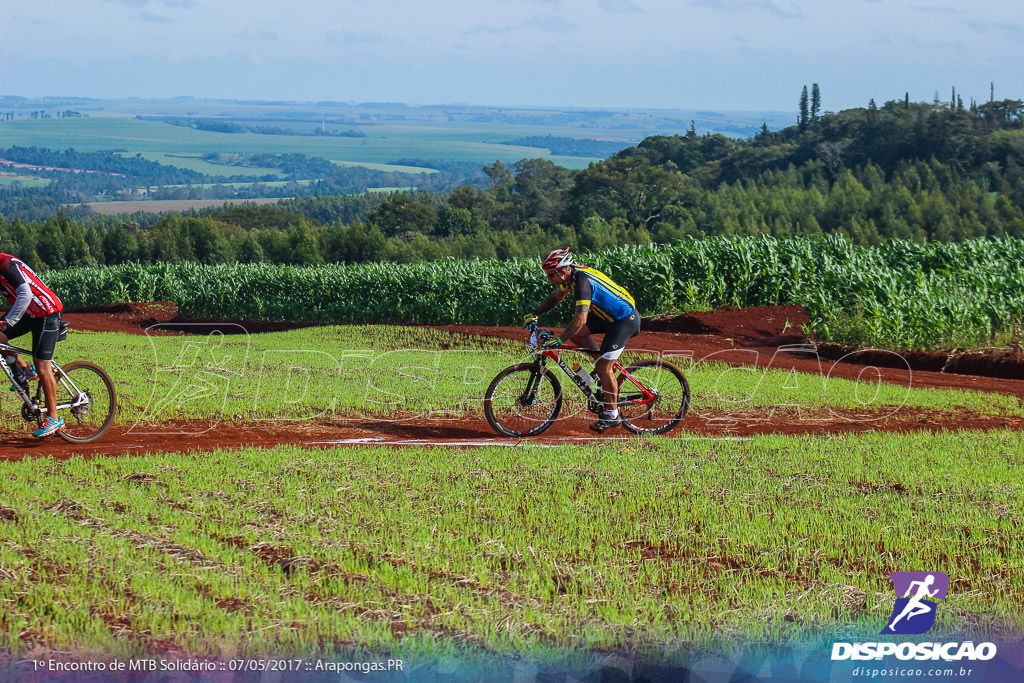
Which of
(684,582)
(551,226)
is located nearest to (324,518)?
(684,582)

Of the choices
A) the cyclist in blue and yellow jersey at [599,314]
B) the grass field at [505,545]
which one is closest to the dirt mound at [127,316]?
the cyclist in blue and yellow jersey at [599,314]

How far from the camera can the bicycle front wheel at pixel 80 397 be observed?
33.1 feet

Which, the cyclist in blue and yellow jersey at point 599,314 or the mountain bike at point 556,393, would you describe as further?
the mountain bike at point 556,393

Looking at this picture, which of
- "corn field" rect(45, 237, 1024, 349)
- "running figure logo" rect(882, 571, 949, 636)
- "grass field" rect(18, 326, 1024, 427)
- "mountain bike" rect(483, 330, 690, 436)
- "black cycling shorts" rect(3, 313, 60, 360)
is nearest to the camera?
"running figure logo" rect(882, 571, 949, 636)

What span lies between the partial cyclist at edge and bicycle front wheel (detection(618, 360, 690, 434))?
6.19 metres

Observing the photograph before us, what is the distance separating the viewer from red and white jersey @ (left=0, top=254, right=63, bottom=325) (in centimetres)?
916

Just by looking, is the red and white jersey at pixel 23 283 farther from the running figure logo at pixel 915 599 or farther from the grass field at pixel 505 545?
the running figure logo at pixel 915 599

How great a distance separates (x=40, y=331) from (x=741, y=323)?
17276mm

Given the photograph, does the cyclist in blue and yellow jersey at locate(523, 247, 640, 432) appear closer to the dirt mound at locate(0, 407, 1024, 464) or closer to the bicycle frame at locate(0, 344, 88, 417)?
the dirt mound at locate(0, 407, 1024, 464)

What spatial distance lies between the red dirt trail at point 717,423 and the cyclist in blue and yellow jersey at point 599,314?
614mm

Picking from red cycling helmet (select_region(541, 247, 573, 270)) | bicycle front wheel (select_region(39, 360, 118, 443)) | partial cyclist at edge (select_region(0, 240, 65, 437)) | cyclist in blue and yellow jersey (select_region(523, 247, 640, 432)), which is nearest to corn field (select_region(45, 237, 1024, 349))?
cyclist in blue and yellow jersey (select_region(523, 247, 640, 432))

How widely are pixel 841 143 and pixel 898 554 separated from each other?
125529 millimetres

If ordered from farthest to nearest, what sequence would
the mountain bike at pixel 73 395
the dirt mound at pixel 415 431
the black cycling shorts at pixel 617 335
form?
the black cycling shorts at pixel 617 335
the dirt mound at pixel 415 431
the mountain bike at pixel 73 395

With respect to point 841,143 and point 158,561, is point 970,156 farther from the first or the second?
point 158,561
